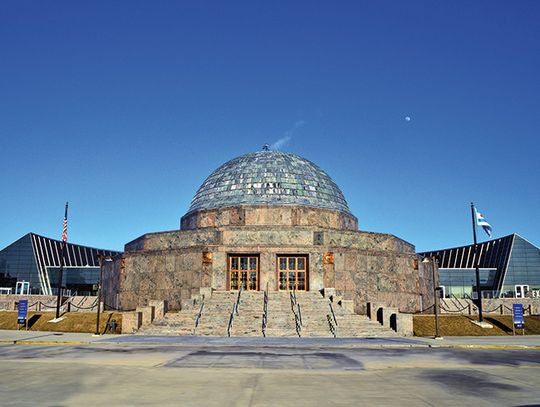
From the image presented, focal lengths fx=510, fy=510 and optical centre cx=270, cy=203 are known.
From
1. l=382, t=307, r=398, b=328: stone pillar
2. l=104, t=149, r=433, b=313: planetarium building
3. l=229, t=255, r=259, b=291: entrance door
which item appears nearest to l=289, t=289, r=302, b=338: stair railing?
l=104, t=149, r=433, b=313: planetarium building

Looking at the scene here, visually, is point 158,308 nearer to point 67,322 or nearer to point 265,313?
point 67,322

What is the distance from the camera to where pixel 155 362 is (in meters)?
8.88

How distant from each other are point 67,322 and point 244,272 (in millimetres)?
7088

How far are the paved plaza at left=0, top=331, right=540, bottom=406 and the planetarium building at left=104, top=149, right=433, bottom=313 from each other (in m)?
8.61

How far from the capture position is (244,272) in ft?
70.4

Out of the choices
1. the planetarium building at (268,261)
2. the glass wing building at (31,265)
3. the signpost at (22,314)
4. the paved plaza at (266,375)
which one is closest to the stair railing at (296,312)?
the planetarium building at (268,261)

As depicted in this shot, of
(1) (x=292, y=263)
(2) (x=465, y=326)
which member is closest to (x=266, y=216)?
(1) (x=292, y=263)

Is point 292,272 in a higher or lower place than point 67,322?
higher

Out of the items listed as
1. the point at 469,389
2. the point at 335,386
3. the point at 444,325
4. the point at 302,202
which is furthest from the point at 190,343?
the point at 302,202

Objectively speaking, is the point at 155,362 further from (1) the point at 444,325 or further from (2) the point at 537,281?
(2) the point at 537,281

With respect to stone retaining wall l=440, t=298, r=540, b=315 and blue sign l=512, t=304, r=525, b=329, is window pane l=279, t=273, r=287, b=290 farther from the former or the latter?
stone retaining wall l=440, t=298, r=540, b=315

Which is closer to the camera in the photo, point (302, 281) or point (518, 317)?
point (518, 317)

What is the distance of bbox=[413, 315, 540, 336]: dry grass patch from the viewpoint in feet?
56.9

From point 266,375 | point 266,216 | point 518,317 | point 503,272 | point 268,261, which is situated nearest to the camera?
point 266,375
